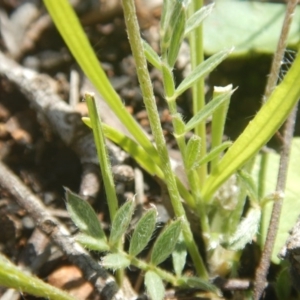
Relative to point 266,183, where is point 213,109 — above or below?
above

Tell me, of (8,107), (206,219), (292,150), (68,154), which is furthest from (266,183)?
(8,107)

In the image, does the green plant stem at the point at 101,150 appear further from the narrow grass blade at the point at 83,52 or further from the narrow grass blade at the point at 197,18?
the narrow grass blade at the point at 197,18

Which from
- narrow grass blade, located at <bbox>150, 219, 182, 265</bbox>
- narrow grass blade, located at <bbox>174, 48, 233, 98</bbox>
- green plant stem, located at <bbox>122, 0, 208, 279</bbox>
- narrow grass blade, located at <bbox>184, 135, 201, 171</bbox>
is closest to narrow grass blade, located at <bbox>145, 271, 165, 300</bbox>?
narrow grass blade, located at <bbox>150, 219, 182, 265</bbox>

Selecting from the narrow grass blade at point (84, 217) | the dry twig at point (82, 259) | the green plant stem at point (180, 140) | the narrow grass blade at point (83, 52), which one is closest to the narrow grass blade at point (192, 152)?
the green plant stem at point (180, 140)

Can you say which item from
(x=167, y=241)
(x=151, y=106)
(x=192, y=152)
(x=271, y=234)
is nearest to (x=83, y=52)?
(x=151, y=106)

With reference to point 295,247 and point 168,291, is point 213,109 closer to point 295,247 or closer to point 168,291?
point 295,247
